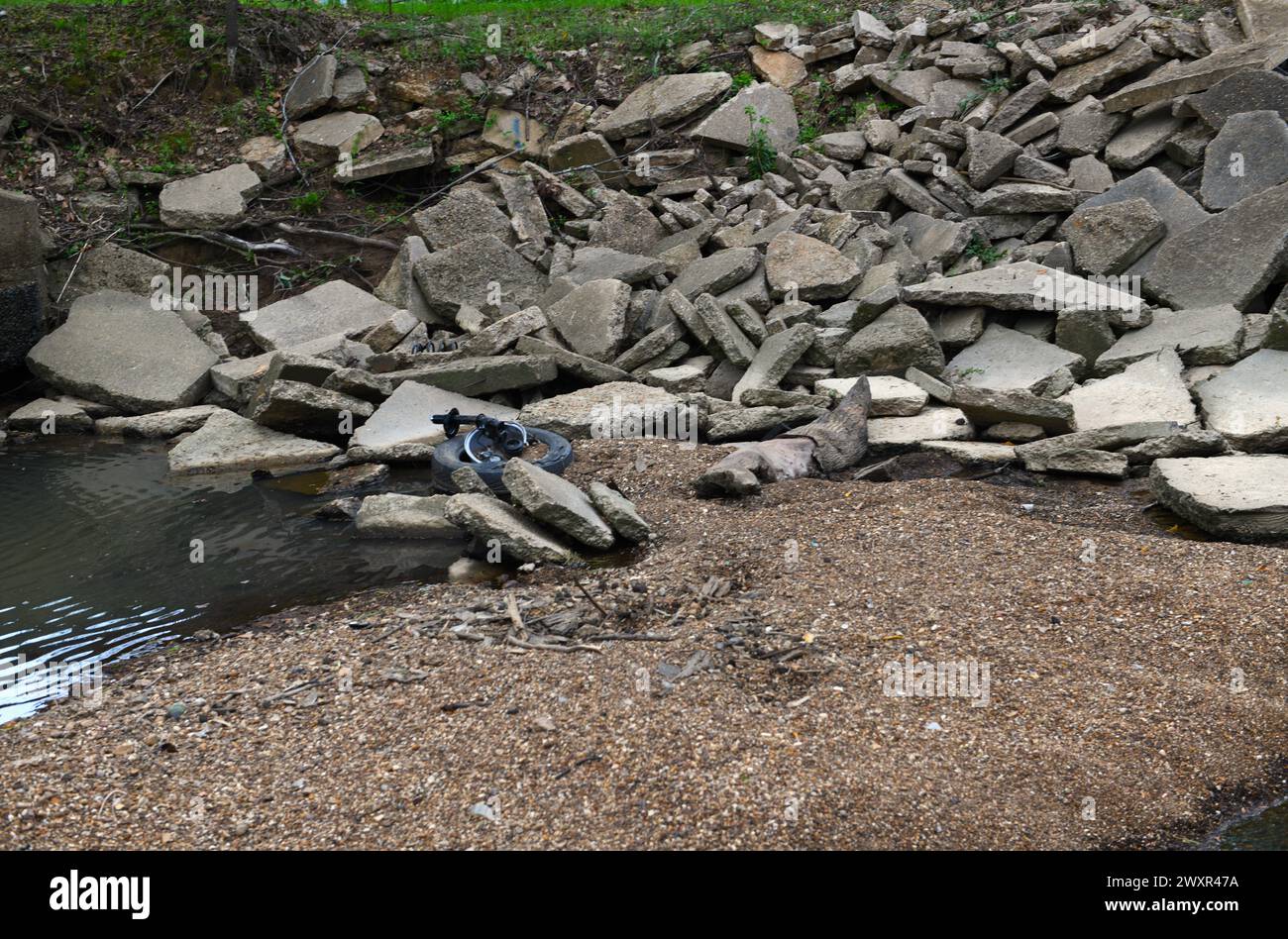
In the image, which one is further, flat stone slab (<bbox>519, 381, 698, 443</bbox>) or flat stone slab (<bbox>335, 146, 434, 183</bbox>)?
flat stone slab (<bbox>335, 146, 434, 183</bbox>)

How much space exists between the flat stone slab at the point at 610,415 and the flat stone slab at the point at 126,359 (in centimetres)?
403

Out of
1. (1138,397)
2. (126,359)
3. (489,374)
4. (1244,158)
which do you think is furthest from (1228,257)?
(126,359)

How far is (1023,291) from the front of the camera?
30.2 ft

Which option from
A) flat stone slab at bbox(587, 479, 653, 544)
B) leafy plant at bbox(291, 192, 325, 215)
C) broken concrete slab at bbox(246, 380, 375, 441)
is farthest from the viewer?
leafy plant at bbox(291, 192, 325, 215)

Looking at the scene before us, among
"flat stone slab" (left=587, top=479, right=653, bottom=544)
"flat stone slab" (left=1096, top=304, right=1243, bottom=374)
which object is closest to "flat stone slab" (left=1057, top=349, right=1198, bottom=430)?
"flat stone slab" (left=1096, top=304, right=1243, bottom=374)

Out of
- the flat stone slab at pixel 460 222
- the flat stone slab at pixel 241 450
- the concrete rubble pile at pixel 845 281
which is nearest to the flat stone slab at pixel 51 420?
the concrete rubble pile at pixel 845 281

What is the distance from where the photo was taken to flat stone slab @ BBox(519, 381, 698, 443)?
8.76 metres

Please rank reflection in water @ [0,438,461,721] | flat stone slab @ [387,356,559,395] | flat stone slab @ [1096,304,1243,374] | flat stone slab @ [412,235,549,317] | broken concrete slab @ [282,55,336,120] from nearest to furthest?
1. reflection in water @ [0,438,461,721]
2. flat stone slab @ [1096,304,1243,374]
3. flat stone slab @ [387,356,559,395]
4. flat stone slab @ [412,235,549,317]
5. broken concrete slab @ [282,55,336,120]

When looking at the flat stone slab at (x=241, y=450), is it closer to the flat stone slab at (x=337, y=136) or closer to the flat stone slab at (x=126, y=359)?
the flat stone slab at (x=126, y=359)

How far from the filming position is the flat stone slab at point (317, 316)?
11430 millimetres

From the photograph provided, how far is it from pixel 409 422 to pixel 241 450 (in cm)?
150

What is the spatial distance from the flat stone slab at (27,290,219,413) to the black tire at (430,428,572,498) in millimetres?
4147

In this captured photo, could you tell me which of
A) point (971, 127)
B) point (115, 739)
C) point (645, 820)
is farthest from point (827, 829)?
point (971, 127)

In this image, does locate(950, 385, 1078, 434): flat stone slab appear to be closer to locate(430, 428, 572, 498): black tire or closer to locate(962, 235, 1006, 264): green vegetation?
locate(962, 235, 1006, 264): green vegetation
